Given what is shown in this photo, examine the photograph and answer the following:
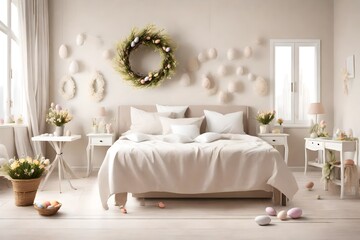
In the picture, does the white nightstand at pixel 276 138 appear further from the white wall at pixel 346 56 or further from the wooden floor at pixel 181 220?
the wooden floor at pixel 181 220

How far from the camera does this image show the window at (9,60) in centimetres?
514

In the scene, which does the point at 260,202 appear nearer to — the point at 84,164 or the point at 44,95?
the point at 84,164

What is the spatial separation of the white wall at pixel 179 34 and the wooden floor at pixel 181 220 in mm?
2159

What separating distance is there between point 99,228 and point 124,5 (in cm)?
408

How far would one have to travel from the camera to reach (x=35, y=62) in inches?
216

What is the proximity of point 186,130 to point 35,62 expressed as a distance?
256 cm

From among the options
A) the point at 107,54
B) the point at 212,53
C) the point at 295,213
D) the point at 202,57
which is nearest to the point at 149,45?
the point at 107,54

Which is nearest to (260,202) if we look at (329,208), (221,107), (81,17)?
(329,208)

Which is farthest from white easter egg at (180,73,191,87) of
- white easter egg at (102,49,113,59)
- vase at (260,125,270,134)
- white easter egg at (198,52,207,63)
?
vase at (260,125,270,134)

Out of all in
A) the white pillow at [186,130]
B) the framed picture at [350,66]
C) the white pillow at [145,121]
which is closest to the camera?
the white pillow at [186,130]

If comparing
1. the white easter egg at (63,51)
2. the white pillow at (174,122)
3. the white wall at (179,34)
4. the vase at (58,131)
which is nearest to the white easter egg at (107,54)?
the white wall at (179,34)

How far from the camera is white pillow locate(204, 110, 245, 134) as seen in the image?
556 centimetres

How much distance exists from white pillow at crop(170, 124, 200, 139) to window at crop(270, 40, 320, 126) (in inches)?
67.0

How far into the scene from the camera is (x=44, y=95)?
5.75 meters
